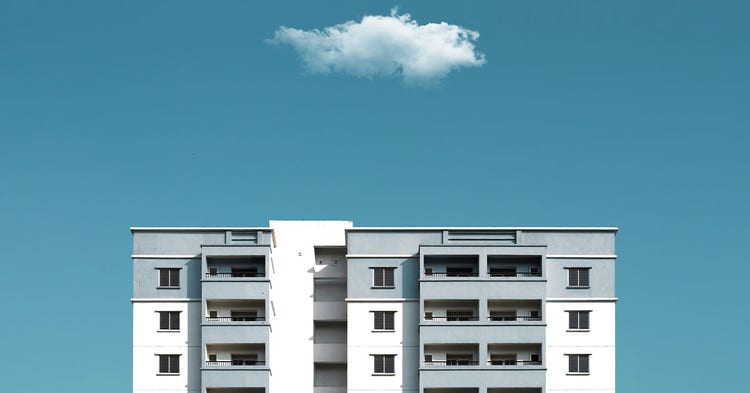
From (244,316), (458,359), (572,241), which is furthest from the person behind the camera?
(244,316)

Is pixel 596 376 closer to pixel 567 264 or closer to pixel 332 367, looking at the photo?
pixel 567 264

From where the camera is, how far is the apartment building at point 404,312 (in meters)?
68.4

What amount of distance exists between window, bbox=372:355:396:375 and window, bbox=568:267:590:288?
33.5ft

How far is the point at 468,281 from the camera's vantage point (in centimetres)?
6881

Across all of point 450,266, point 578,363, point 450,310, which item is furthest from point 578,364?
point 450,266

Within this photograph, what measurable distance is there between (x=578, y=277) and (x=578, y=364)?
15.1ft

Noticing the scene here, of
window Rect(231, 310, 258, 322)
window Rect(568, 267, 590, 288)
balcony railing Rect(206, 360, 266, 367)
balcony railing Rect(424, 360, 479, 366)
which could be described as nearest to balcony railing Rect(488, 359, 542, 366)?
balcony railing Rect(424, 360, 479, 366)

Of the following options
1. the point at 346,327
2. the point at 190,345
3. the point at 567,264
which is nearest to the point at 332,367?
the point at 346,327

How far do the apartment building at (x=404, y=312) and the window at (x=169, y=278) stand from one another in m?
0.08

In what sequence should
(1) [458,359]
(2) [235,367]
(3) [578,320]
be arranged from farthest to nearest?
(1) [458,359] < (3) [578,320] < (2) [235,367]

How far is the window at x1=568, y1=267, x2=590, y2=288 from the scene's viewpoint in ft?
228

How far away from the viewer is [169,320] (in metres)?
69.4

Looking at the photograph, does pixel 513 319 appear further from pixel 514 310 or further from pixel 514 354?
pixel 514 354

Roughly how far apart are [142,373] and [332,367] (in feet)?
33.9
